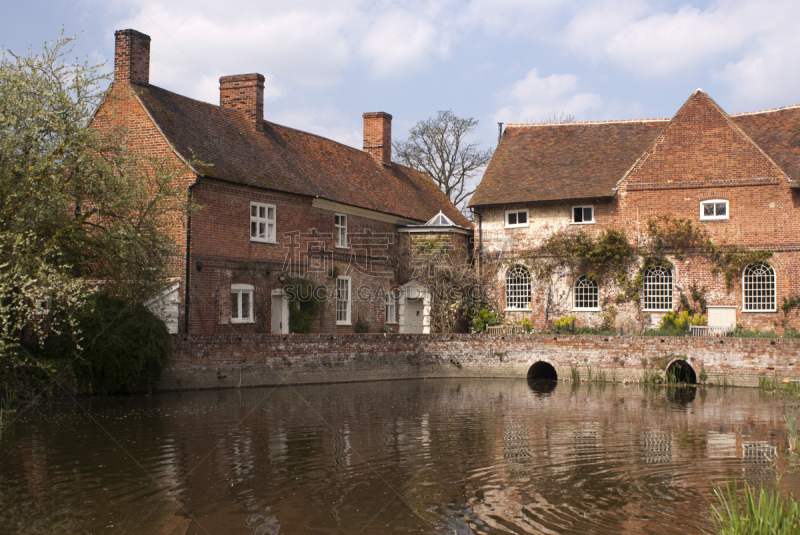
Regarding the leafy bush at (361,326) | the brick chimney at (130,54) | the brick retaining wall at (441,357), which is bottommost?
the brick retaining wall at (441,357)

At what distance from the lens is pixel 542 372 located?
25.9 metres

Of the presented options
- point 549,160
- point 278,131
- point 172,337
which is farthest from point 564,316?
point 172,337

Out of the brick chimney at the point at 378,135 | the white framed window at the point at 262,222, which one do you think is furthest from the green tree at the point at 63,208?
→ the brick chimney at the point at 378,135

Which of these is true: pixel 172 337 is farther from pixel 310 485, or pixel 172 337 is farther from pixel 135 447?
pixel 310 485

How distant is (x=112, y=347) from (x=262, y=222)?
8.22 meters

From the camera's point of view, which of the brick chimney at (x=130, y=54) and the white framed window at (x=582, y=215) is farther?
the white framed window at (x=582, y=215)

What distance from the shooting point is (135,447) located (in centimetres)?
1213

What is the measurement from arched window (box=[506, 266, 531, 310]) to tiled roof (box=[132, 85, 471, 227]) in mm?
5141

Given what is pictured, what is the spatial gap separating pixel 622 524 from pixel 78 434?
9599 millimetres

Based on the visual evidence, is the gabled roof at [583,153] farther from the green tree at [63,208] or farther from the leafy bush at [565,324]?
the green tree at [63,208]

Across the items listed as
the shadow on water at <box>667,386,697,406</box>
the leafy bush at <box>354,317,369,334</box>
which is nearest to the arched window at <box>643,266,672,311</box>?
the shadow on water at <box>667,386,697,406</box>

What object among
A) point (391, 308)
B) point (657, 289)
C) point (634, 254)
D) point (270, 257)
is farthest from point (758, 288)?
point (270, 257)

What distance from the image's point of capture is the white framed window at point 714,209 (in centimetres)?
2672

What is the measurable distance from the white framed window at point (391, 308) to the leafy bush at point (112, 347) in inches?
505
